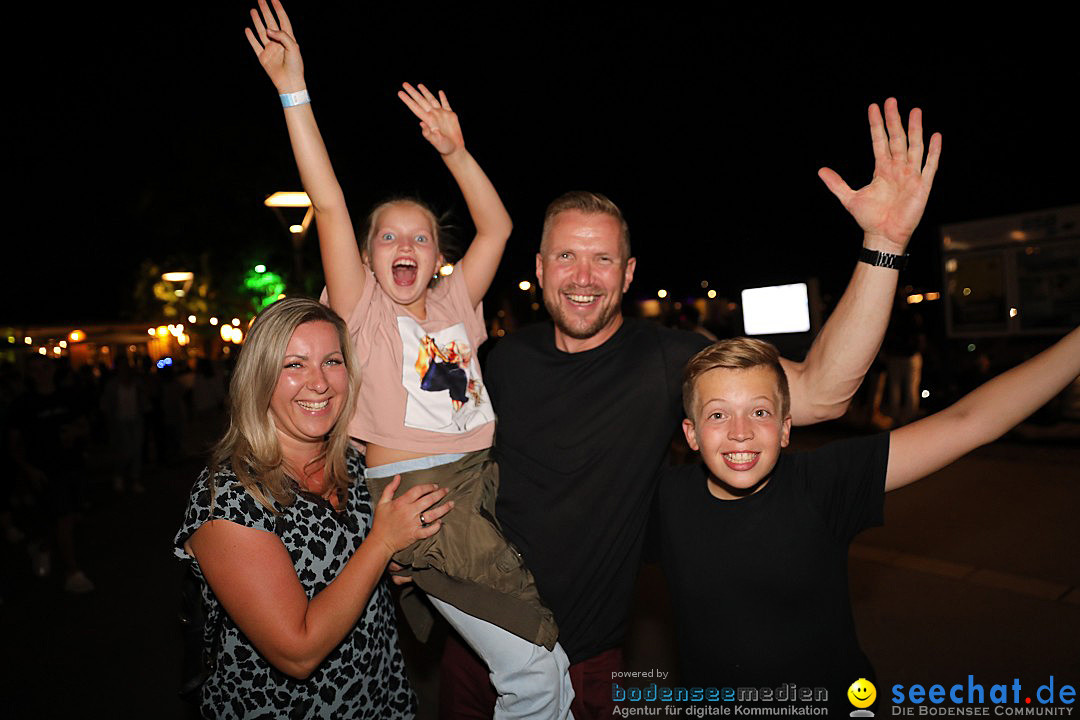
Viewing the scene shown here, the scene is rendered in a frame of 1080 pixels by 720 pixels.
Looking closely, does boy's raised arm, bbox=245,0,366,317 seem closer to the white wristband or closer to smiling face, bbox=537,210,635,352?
the white wristband

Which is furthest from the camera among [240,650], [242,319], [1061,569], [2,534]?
[242,319]

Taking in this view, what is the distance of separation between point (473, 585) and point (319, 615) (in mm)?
588

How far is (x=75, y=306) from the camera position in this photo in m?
43.9

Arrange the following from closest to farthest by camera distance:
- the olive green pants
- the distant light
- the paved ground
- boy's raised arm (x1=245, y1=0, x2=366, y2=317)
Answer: the olive green pants
boy's raised arm (x1=245, y1=0, x2=366, y2=317)
the paved ground
the distant light

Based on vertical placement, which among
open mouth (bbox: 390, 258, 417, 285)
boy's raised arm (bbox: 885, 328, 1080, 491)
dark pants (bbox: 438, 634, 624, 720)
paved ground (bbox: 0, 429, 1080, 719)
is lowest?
paved ground (bbox: 0, 429, 1080, 719)

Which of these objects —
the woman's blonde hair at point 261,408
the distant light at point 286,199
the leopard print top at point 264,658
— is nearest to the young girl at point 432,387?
the leopard print top at point 264,658

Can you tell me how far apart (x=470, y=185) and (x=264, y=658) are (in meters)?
2.02

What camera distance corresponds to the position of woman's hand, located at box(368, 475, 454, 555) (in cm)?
219

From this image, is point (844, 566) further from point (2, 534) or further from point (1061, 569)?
point (2, 534)

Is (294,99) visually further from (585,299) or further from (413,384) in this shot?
(585,299)

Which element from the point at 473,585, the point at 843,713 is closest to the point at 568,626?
the point at 473,585

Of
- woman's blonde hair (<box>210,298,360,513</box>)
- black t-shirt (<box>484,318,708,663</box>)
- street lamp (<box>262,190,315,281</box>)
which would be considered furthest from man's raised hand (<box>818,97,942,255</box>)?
street lamp (<box>262,190,315,281</box>)

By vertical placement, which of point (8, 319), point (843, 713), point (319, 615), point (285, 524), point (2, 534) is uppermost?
point (8, 319)

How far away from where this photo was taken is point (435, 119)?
307cm
